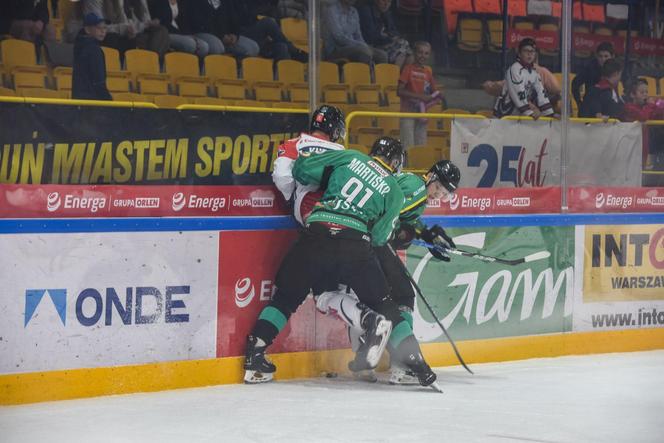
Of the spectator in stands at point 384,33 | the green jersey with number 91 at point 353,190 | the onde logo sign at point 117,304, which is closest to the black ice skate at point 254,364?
the onde logo sign at point 117,304

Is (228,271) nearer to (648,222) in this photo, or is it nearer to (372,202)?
(372,202)

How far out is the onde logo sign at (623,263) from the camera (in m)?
8.57

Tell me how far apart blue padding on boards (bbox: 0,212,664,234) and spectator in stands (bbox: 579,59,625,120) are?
72 cm

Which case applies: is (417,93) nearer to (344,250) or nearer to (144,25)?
(344,250)

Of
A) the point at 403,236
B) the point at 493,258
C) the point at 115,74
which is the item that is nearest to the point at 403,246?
the point at 403,236

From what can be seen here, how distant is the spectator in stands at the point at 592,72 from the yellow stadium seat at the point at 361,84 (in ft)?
5.18

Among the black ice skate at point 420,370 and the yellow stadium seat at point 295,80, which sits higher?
the yellow stadium seat at point 295,80

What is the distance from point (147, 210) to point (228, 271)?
1.91 ft

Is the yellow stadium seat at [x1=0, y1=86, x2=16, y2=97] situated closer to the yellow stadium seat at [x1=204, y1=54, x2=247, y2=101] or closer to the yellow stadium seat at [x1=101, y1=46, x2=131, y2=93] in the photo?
the yellow stadium seat at [x1=101, y1=46, x2=131, y2=93]

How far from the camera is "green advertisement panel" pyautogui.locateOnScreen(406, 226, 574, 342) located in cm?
779

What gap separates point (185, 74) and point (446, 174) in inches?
63.1

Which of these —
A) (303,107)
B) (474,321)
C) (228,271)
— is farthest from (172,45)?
(474,321)

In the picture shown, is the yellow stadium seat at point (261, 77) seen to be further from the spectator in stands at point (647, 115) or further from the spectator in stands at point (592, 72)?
the spectator in stands at point (647, 115)

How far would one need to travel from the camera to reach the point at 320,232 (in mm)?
6770
